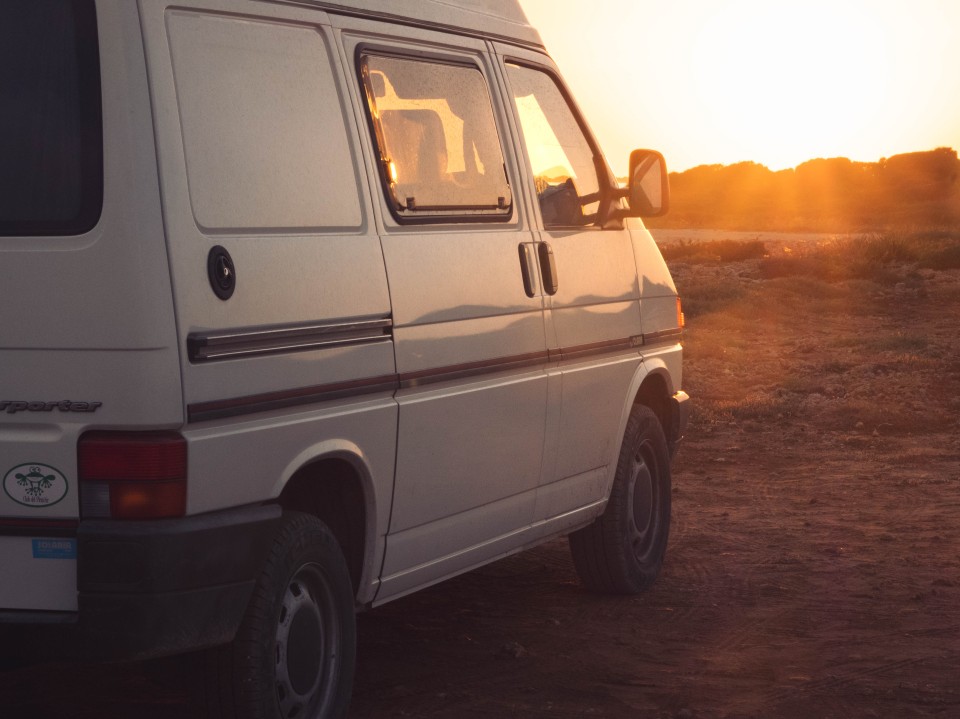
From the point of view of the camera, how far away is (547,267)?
5.79 m

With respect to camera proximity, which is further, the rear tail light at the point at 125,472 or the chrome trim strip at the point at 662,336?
the chrome trim strip at the point at 662,336

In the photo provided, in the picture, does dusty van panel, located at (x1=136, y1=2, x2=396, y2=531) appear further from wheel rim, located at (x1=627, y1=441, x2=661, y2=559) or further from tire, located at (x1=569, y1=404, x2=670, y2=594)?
wheel rim, located at (x1=627, y1=441, x2=661, y2=559)

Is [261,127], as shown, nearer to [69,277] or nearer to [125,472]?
[69,277]

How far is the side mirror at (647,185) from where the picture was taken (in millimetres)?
6414

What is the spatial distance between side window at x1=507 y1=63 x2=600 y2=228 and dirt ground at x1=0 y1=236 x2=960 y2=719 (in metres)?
1.64

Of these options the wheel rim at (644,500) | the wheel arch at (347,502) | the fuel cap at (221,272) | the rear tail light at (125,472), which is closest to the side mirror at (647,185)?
the wheel rim at (644,500)

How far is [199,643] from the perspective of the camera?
3.91 meters

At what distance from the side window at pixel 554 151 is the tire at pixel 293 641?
6.35 ft

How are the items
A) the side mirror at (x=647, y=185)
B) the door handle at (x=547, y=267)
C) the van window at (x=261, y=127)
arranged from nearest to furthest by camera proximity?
the van window at (x=261, y=127)
the door handle at (x=547, y=267)
the side mirror at (x=647, y=185)

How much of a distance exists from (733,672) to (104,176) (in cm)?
295

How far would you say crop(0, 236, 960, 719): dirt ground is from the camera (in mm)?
5156

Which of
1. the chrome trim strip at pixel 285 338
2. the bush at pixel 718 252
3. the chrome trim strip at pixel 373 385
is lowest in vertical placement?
the bush at pixel 718 252

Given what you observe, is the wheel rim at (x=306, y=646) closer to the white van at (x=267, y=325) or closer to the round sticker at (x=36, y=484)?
the white van at (x=267, y=325)

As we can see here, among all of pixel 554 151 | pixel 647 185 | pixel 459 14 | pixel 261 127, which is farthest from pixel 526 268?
pixel 261 127
